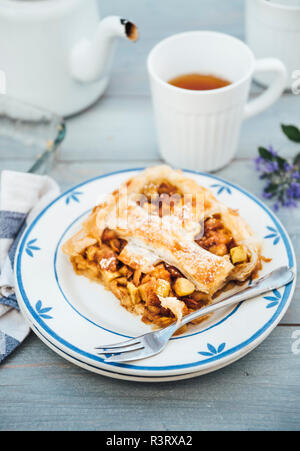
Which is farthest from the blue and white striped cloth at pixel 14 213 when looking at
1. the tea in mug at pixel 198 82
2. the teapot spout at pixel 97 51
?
the tea in mug at pixel 198 82

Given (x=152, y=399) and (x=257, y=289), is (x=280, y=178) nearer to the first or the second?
(x=257, y=289)

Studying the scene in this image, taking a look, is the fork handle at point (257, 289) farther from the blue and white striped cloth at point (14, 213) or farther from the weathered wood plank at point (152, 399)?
the blue and white striped cloth at point (14, 213)

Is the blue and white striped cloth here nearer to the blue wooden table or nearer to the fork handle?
the blue wooden table

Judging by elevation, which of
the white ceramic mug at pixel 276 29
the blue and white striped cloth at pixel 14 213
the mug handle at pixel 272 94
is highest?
the white ceramic mug at pixel 276 29

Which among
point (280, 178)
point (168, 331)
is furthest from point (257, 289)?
point (280, 178)
